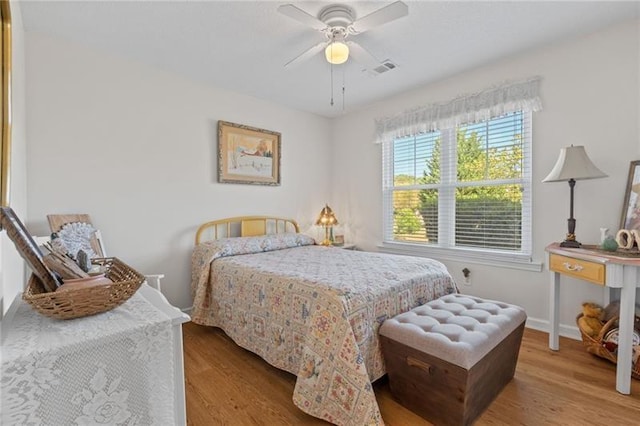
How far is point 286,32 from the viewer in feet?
7.52

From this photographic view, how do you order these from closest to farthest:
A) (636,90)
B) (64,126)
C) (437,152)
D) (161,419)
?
1. (161,419)
2. (636,90)
3. (64,126)
4. (437,152)

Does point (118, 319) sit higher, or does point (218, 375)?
point (118, 319)

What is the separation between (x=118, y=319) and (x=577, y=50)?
3534mm

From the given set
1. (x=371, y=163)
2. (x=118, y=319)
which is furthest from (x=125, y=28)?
(x=371, y=163)

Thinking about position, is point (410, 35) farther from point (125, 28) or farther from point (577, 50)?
point (125, 28)

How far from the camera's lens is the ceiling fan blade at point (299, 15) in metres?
1.74

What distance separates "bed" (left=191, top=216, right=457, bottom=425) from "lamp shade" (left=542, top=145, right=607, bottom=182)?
1.13 m

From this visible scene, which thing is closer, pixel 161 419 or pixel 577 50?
pixel 161 419

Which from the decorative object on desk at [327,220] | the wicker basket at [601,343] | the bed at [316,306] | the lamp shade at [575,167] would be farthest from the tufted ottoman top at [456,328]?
the decorative object on desk at [327,220]

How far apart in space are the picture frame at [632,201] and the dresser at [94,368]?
297cm

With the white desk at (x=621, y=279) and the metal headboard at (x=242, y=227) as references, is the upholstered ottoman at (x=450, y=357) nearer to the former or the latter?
the white desk at (x=621, y=279)

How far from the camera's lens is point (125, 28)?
2244 millimetres

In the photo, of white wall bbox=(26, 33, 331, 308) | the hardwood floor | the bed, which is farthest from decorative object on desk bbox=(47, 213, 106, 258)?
the hardwood floor

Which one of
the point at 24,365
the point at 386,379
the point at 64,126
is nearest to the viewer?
the point at 24,365
